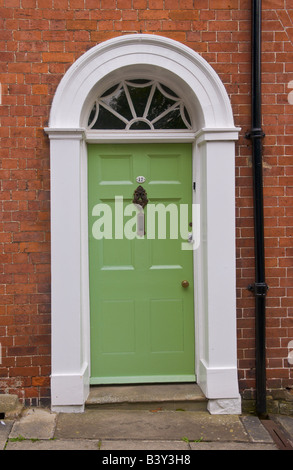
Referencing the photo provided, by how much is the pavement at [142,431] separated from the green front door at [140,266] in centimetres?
48

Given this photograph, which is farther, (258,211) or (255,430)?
(258,211)

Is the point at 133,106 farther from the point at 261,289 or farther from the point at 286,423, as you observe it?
the point at 286,423

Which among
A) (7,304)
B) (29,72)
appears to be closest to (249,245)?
(7,304)

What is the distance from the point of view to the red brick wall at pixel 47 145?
441 cm

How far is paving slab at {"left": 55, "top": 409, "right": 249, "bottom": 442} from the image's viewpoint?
399cm

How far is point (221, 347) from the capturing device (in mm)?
4426

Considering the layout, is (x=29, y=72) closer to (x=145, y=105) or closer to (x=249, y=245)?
(x=145, y=105)

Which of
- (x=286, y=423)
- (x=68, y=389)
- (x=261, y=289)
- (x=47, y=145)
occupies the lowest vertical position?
(x=286, y=423)

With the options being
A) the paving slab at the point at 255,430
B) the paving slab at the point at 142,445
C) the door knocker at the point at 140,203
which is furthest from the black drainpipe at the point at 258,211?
the door knocker at the point at 140,203

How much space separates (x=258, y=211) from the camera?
4441 mm

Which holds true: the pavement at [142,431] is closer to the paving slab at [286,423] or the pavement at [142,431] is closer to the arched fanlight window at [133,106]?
the paving slab at [286,423]

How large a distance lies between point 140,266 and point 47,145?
4.81 feet

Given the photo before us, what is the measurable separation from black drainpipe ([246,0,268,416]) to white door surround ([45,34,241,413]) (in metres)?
0.21

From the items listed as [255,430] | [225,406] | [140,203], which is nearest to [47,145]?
[140,203]
